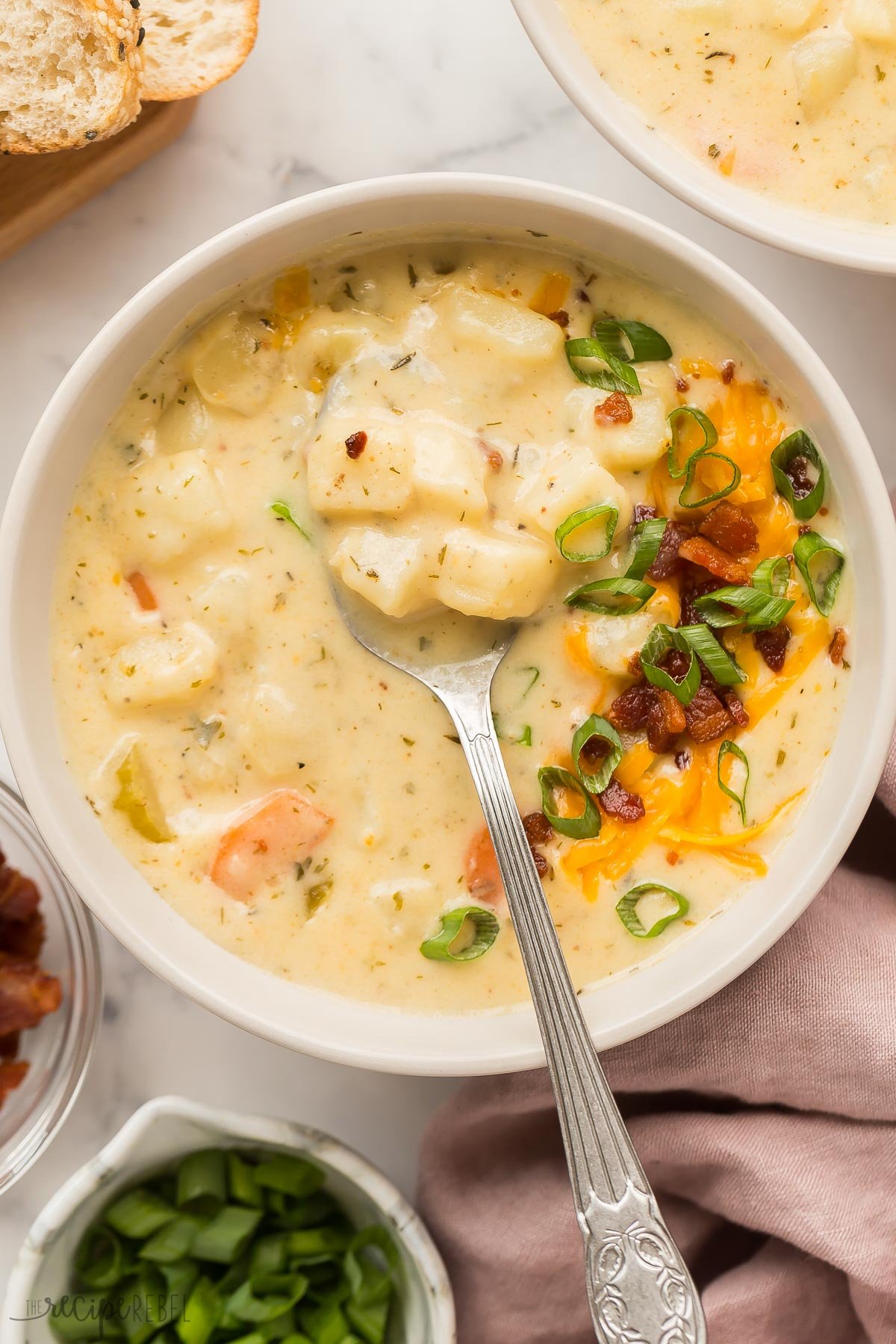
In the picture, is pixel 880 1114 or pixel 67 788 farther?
pixel 880 1114

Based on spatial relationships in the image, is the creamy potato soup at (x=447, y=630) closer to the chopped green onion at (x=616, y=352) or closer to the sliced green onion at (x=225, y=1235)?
the chopped green onion at (x=616, y=352)

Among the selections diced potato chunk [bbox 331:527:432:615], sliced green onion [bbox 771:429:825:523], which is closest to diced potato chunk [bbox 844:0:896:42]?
sliced green onion [bbox 771:429:825:523]

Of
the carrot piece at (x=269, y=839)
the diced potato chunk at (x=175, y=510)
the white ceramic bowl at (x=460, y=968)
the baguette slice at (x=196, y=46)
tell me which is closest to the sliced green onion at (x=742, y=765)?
the white ceramic bowl at (x=460, y=968)

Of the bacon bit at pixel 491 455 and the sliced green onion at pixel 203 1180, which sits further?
the sliced green onion at pixel 203 1180

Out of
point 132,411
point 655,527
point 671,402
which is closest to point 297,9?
point 132,411

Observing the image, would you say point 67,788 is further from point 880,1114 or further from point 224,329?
point 880,1114

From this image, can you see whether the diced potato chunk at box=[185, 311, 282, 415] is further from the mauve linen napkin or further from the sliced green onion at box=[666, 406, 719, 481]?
the mauve linen napkin

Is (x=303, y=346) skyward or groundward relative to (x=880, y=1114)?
skyward
